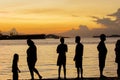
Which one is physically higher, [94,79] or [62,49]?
[62,49]

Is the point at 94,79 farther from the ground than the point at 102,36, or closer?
closer

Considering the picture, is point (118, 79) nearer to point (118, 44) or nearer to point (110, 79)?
point (110, 79)

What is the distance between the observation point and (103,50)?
1961 cm

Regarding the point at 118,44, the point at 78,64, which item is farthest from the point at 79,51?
the point at 118,44

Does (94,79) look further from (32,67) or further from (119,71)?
(32,67)

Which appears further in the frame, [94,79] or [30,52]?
[94,79]

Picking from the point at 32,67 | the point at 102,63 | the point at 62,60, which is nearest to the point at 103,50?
the point at 102,63

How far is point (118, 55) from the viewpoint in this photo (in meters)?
19.5

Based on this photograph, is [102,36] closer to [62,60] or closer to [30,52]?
[62,60]

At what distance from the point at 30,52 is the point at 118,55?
4.09m

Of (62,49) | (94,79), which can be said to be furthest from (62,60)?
(94,79)

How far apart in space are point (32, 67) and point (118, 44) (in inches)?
160

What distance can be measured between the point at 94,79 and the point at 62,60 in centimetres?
193

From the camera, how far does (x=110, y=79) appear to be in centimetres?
1942
